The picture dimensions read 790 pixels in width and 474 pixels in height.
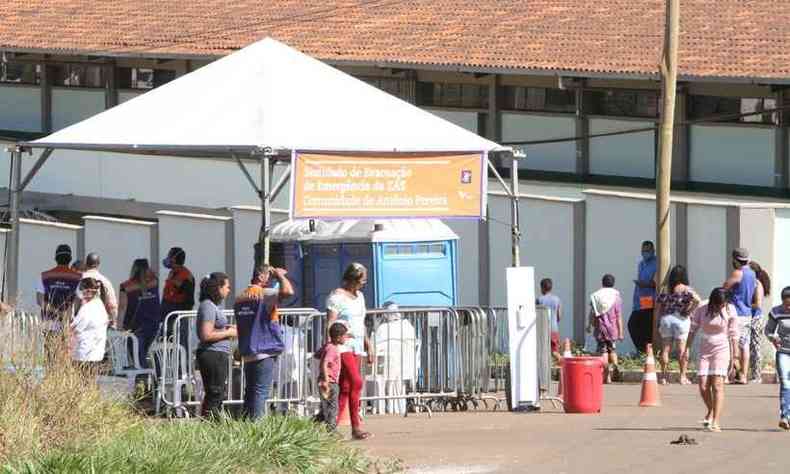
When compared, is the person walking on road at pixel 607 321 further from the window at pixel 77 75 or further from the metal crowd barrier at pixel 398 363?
the window at pixel 77 75

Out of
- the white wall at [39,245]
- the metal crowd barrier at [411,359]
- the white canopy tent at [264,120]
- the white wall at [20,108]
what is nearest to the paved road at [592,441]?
the metal crowd barrier at [411,359]

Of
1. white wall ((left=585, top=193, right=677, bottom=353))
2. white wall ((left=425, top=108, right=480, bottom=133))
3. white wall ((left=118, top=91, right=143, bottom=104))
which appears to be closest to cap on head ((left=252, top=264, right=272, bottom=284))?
white wall ((left=585, top=193, right=677, bottom=353))

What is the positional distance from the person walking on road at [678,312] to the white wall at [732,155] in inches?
225

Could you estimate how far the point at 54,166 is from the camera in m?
35.3

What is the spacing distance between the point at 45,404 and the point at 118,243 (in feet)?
50.8

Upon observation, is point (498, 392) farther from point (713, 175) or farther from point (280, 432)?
point (713, 175)

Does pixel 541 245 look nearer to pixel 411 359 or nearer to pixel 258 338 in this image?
pixel 411 359

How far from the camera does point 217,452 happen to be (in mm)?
12742

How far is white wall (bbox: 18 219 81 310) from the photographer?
29344mm

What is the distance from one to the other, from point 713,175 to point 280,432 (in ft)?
48.9

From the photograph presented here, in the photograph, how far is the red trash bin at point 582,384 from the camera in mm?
18156

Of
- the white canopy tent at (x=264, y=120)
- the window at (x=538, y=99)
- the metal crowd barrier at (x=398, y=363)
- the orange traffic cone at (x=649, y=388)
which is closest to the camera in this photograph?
the metal crowd barrier at (x=398, y=363)

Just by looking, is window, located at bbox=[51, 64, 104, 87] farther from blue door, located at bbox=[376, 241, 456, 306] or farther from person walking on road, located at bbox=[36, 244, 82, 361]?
person walking on road, located at bbox=[36, 244, 82, 361]

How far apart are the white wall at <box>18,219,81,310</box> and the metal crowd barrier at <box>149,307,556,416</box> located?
1106cm
